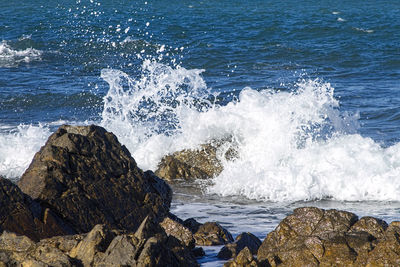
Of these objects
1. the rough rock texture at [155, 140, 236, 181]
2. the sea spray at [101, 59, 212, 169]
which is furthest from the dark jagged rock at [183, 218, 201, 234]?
the sea spray at [101, 59, 212, 169]

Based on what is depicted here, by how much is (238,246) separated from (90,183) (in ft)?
4.11

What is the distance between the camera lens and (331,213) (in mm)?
4438

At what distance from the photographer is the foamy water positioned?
8.75m

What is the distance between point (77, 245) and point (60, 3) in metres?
29.7

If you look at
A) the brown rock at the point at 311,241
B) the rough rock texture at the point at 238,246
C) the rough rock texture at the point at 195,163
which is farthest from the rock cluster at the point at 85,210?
the rough rock texture at the point at 195,163

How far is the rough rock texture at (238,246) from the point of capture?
4.67 m

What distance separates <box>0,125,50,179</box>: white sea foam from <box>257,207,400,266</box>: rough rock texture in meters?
5.90

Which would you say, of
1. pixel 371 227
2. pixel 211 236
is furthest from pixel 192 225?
pixel 371 227

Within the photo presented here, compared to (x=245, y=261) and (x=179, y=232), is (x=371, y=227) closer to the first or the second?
(x=245, y=261)

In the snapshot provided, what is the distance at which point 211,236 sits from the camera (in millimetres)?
5348

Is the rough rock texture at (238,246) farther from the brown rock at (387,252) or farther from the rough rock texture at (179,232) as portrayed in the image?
the brown rock at (387,252)

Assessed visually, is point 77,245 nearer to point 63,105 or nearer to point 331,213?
point 331,213

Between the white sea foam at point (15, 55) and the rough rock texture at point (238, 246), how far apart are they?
14.5 meters

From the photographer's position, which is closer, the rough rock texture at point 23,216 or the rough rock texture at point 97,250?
the rough rock texture at point 97,250
